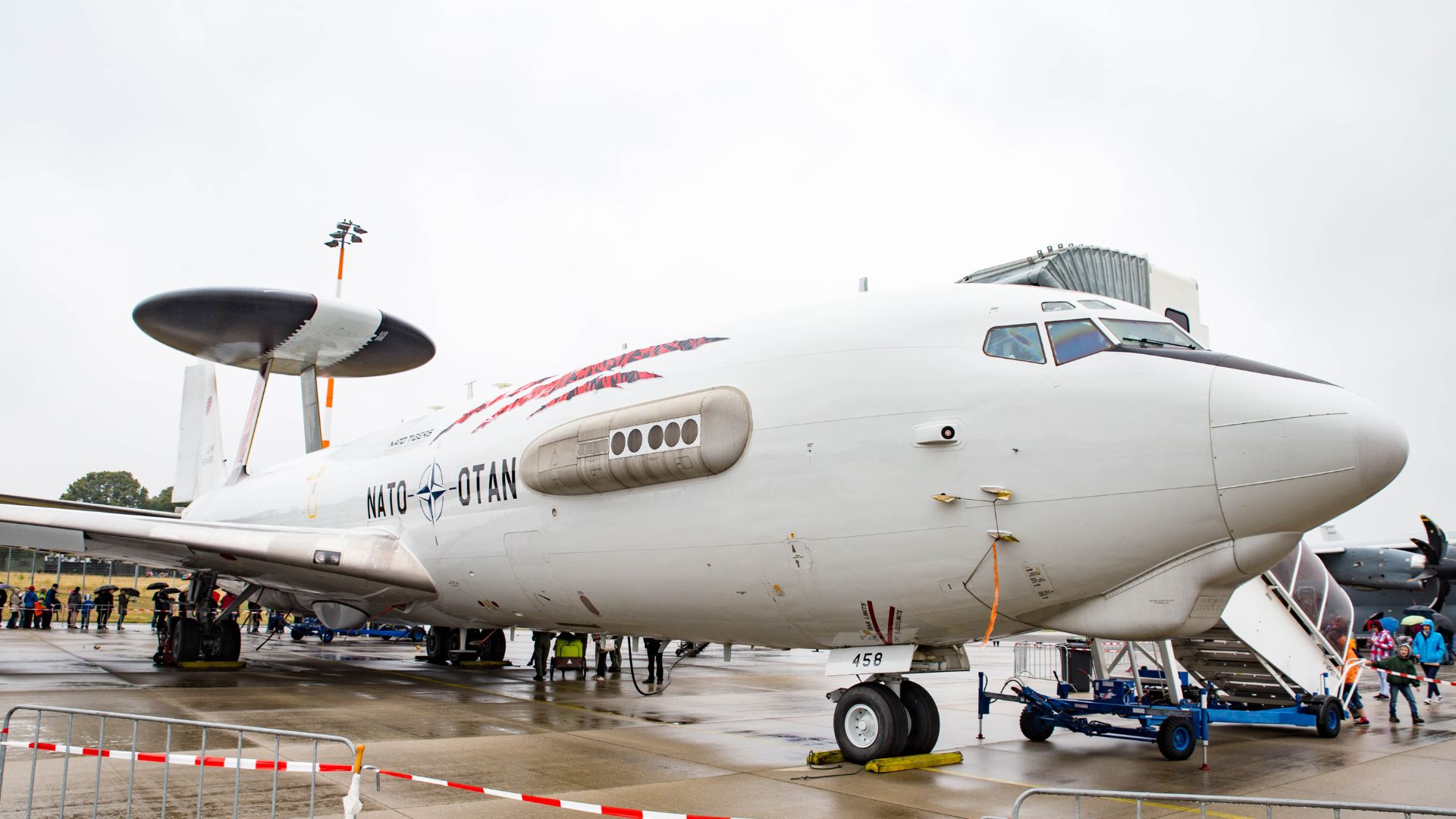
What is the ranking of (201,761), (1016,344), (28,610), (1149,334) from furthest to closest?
(28,610), (1016,344), (1149,334), (201,761)

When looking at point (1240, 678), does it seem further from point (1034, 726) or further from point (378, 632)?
point (378, 632)

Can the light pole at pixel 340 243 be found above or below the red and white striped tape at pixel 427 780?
above

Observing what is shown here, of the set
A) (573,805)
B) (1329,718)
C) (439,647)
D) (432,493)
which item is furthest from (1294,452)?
(439,647)

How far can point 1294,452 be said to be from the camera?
678cm

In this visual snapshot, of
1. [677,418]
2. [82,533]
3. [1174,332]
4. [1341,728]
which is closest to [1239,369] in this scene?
[1174,332]

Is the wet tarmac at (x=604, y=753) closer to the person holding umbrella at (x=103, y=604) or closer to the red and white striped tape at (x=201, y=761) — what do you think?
the red and white striped tape at (x=201, y=761)

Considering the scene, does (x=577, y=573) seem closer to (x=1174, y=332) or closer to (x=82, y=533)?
(x=1174, y=332)

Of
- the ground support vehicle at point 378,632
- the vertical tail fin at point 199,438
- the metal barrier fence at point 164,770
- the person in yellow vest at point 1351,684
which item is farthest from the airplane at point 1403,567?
the vertical tail fin at point 199,438

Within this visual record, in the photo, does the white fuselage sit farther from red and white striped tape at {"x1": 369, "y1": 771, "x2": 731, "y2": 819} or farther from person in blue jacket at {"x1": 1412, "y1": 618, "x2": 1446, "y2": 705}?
person in blue jacket at {"x1": 1412, "y1": 618, "x2": 1446, "y2": 705}

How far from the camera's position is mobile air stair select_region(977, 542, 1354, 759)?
1062 centimetres

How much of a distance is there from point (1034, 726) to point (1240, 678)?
3.90 m

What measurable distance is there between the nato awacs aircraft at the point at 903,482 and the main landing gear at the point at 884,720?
0.02m

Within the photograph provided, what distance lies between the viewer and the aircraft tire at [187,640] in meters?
17.8

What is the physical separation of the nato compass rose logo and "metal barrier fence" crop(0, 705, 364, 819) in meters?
3.78
